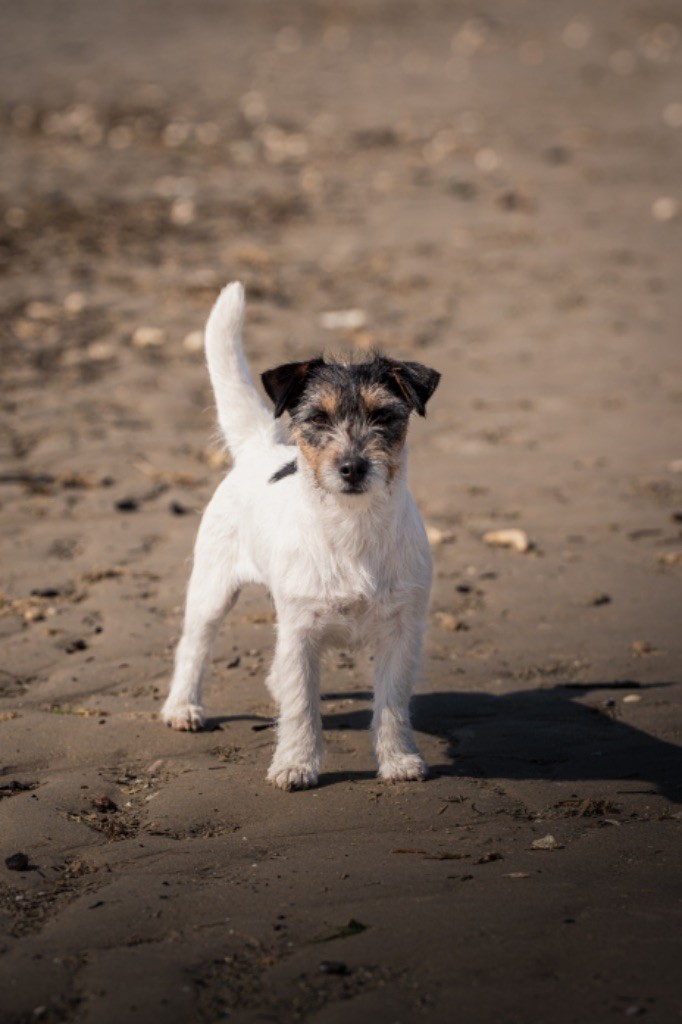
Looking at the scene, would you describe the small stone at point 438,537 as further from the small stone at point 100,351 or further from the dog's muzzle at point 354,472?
the small stone at point 100,351

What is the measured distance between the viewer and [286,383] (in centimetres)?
505

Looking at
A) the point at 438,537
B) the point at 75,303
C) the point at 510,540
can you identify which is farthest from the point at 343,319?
the point at 510,540

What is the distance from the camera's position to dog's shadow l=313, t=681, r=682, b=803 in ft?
16.9

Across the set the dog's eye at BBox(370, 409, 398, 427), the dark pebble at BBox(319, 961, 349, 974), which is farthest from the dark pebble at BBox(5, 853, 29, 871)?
the dog's eye at BBox(370, 409, 398, 427)

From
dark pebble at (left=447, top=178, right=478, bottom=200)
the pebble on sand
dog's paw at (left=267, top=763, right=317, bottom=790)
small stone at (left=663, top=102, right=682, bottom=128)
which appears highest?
small stone at (left=663, top=102, right=682, bottom=128)

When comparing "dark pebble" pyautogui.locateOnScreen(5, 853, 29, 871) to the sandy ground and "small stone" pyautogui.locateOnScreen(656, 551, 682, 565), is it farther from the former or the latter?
"small stone" pyautogui.locateOnScreen(656, 551, 682, 565)

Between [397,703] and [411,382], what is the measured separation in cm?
132

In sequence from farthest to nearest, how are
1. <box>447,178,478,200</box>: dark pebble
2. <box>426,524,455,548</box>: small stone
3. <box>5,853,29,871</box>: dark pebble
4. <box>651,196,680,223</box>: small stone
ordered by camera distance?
<box>447,178,478,200</box>: dark pebble < <box>651,196,680,223</box>: small stone < <box>426,524,455,548</box>: small stone < <box>5,853,29,871</box>: dark pebble

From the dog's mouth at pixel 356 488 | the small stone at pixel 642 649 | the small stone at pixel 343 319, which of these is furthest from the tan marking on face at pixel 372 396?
the small stone at pixel 343 319

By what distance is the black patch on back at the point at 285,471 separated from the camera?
17.6ft

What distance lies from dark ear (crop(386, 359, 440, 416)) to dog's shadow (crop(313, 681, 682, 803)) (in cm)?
151

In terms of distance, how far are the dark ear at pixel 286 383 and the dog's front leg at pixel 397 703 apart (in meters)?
1.02

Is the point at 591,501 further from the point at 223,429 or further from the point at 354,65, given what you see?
the point at 354,65

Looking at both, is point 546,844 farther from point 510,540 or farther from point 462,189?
point 462,189
